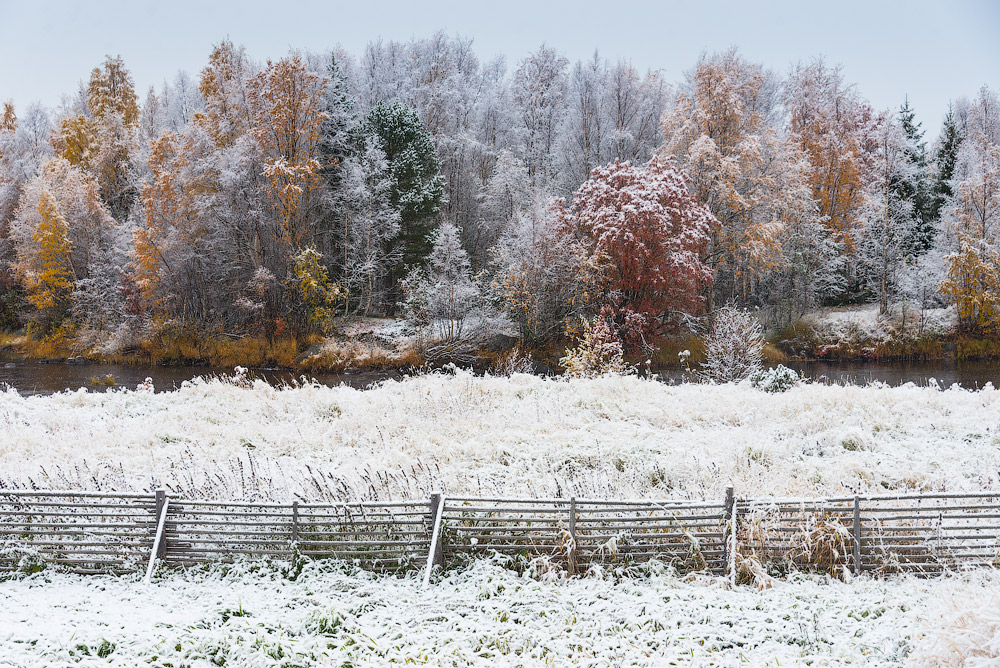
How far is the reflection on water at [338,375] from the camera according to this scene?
18250 millimetres

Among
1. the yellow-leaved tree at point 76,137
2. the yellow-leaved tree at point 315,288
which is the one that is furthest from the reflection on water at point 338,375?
the yellow-leaved tree at point 76,137

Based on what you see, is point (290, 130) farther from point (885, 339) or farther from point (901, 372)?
point (885, 339)

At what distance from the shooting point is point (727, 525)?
190 inches

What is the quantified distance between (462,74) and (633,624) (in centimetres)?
3202

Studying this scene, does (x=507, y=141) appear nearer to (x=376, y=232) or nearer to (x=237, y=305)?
(x=376, y=232)

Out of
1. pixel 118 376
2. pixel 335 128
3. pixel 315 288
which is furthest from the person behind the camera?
pixel 335 128

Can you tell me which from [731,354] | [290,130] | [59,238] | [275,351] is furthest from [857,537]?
[59,238]

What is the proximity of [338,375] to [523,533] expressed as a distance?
17955 mm

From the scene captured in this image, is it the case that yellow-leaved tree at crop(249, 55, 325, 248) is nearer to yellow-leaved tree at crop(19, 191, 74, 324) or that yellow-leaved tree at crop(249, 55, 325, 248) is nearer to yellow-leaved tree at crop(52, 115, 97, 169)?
yellow-leaved tree at crop(19, 191, 74, 324)

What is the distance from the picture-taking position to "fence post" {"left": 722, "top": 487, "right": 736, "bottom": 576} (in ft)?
15.7

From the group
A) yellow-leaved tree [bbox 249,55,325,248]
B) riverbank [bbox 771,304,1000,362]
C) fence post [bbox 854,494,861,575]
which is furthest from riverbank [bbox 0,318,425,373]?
fence post [bbox 854,494,861,575]

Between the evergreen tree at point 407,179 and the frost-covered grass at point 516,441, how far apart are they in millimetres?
15285

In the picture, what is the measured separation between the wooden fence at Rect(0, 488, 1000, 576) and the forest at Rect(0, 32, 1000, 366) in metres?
13.6

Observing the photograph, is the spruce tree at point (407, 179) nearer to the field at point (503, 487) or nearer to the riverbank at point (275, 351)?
the riverbank at point (275, 351)
